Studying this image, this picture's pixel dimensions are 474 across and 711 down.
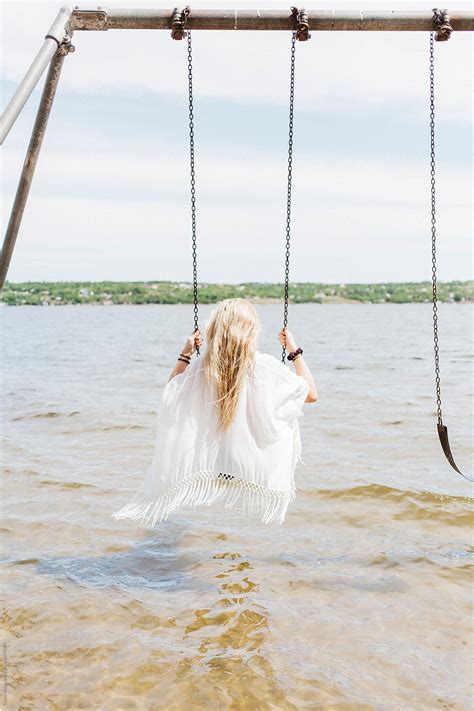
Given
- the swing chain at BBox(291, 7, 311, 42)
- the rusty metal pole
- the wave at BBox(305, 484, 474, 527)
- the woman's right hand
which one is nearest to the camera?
the woman's right hand

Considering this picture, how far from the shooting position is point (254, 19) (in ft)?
19.4

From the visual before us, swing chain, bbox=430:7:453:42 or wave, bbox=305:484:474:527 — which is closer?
swing chain, bbox=430:7:453:42

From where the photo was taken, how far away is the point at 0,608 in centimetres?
556

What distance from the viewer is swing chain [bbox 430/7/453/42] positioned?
5.95 meters

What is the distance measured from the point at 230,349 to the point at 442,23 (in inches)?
127

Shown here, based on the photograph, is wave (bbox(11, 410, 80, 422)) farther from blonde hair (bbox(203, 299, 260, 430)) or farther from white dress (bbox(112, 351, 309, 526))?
blonde hair (bbox(203, 299, 260, 430))

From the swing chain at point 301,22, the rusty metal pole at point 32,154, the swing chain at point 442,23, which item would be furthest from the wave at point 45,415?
the swing chain at point 442,23

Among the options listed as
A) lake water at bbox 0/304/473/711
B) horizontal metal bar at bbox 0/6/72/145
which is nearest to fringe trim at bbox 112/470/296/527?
lake water at bbox 0/304/473/711

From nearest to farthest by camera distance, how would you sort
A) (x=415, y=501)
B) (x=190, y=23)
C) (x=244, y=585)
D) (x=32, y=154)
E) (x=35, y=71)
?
(x=35, y=71) → (x=32, y=154) → (x=190, y=23) → (x=244, y=585) → (x=415, y=501)

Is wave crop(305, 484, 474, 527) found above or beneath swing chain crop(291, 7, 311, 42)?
beneath

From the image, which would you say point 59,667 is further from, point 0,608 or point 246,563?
point 246,563

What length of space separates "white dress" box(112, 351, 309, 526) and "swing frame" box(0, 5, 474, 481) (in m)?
1.40

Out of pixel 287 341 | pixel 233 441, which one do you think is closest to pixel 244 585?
pixel 233 441

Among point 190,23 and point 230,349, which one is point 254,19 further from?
point 230,349
